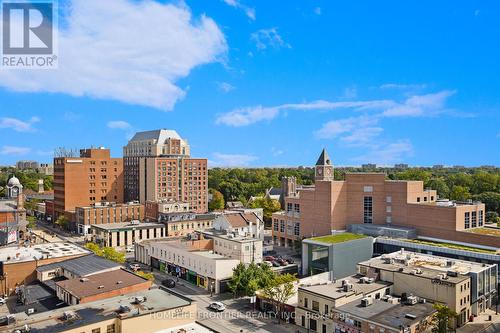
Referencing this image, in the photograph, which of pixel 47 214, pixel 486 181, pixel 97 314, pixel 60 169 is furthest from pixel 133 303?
pixel 486 181

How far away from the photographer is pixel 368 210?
7194 cm

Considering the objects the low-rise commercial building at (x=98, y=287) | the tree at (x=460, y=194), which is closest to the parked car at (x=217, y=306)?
the low-rise commercial building at (x=98, y=287)

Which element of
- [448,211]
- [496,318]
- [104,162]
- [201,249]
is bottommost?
[496,318]

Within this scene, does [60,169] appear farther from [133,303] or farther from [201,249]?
[133,303]

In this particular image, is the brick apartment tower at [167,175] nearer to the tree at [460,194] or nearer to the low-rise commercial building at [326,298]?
the tree at [460,194]

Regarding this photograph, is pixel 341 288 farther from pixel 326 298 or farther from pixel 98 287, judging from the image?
pixel 98 287

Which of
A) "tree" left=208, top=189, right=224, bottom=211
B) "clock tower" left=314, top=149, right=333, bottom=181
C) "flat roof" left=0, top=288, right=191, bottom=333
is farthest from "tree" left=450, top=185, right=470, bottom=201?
"flat roof" left=0, top=288, right=191, bottom=333

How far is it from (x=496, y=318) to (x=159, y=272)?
44095 millimetres

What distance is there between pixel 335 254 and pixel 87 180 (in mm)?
75275

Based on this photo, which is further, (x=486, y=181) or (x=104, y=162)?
(x=486, y=181)

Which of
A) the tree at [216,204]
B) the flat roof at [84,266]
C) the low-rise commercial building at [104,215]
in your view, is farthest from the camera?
the tree at [216,204]

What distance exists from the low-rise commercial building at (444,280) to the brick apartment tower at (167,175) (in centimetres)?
7109

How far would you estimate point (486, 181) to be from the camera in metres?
126

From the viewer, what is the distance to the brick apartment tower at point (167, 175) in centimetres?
11162
